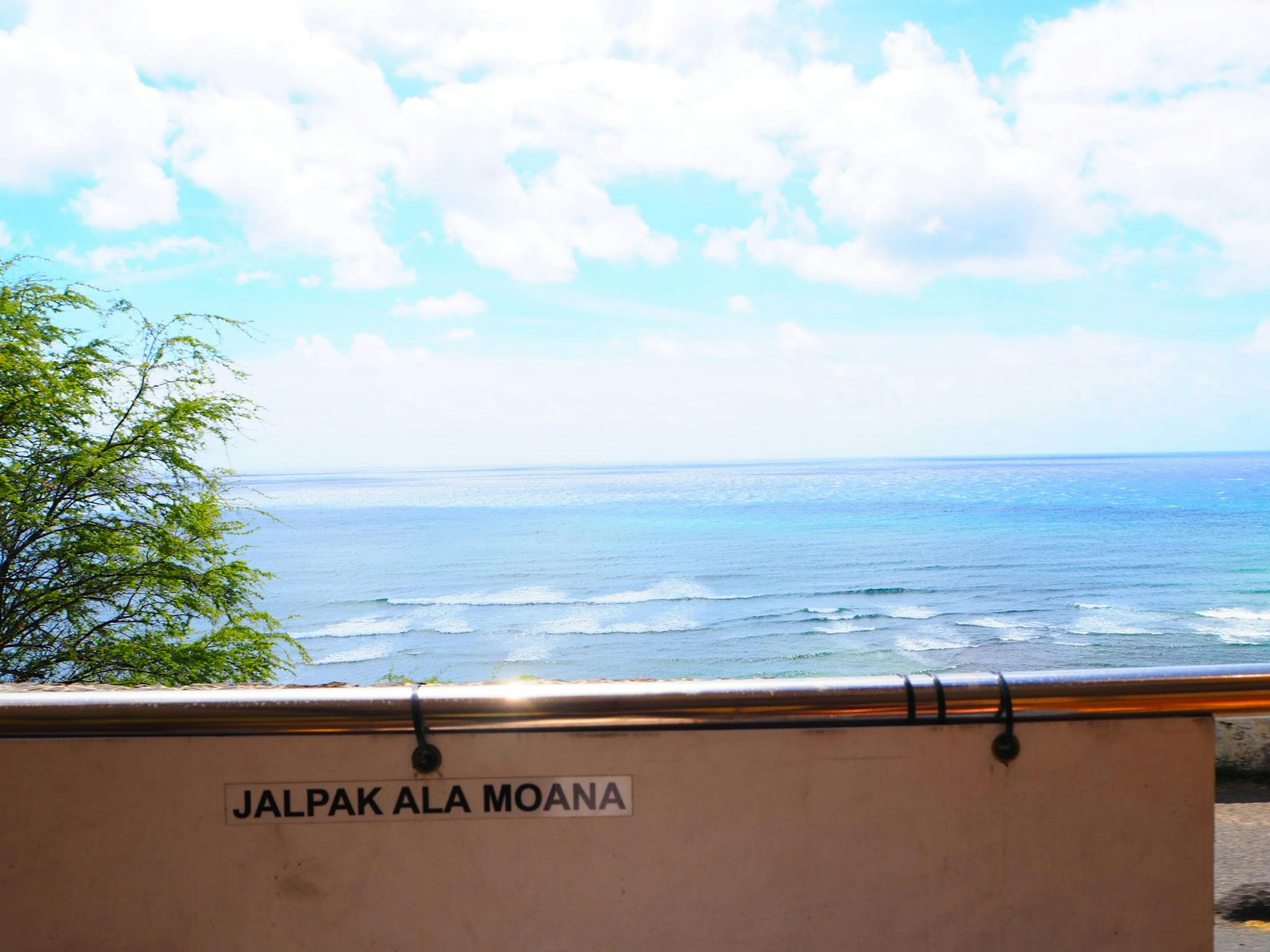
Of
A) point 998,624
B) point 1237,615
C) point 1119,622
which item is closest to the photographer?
point 998,624

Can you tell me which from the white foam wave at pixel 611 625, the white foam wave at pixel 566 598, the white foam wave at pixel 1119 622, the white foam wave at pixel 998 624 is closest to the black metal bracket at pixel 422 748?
the white foam wave at pixel 611 625

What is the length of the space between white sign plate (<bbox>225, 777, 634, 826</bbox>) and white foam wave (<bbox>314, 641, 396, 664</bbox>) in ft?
73.0

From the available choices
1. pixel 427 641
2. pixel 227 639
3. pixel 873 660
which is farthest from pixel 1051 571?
pixel 227 639

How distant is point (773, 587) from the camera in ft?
113

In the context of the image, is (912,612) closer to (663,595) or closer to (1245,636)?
(1245,636)

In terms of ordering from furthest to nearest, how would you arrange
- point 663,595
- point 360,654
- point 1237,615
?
1. point 663,595
2. point 1237,615
3. point 360,654

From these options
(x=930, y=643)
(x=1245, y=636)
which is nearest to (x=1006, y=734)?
(x=930, y=643)

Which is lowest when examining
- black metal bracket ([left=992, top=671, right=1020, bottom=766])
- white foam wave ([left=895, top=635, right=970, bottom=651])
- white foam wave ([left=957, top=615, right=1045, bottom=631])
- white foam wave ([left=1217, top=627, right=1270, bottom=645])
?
white foam wave ([left=957, top=615, right=1045, bottom=631])

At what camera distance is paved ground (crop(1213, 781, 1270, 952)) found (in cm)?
221

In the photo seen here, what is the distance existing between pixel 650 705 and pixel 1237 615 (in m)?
30.7

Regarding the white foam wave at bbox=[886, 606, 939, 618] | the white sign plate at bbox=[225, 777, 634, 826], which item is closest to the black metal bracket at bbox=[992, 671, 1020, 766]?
the white sign plate at bbox=[225, 777, 634, 826]

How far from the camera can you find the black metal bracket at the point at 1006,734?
1.89 metres

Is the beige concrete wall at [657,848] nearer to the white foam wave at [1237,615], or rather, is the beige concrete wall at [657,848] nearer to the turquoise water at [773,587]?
the turquoise water at [773,587]

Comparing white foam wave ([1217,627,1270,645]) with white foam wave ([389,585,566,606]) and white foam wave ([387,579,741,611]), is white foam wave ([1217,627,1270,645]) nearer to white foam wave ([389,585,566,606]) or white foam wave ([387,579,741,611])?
white foam wave ([387,579,741,611])
